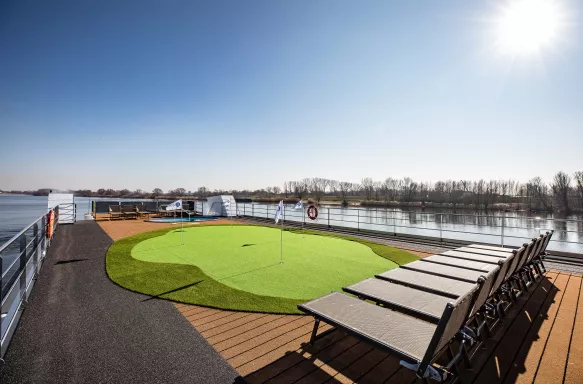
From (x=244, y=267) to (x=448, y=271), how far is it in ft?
12.3

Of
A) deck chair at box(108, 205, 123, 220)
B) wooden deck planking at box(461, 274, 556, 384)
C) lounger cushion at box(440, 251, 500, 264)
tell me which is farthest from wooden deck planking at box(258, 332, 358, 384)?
deck chair at box(108, 205, 123, 220)

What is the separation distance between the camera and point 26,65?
11859mm

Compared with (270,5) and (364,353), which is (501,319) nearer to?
(364,353)

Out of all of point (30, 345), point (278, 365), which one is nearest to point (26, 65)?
point (30, 345)

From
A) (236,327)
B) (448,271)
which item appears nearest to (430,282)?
(448,271)

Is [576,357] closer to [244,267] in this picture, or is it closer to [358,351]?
[358,351]

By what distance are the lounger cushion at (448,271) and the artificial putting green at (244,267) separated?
3.95ft

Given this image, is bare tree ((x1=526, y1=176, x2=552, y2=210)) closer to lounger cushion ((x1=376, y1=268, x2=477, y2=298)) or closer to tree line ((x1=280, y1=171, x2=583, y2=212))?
tree line ((x1=280, y1=171, x2=583, y2=212))

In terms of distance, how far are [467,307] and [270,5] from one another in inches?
421

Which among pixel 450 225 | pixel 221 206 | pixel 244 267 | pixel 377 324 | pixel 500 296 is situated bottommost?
pixel 450 225

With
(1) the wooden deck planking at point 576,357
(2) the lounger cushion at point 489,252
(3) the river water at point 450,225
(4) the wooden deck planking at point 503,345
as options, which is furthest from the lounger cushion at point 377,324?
(2) the lounger cushion at point 489,252

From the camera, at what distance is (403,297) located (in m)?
2.73

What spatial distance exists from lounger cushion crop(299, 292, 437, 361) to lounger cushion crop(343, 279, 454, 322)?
15cm

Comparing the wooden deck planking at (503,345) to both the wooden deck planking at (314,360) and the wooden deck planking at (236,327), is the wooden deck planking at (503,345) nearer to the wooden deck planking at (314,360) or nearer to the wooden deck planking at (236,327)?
the wooden deck planking at (314,360)
